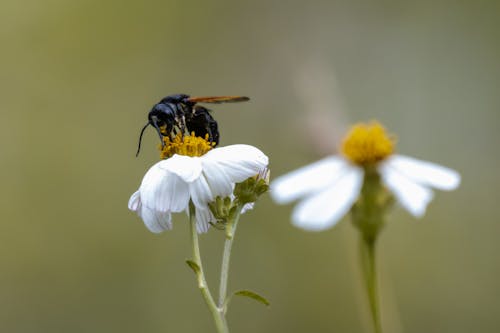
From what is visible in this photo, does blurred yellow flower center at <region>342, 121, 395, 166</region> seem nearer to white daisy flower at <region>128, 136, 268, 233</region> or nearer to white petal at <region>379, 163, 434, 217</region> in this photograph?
white petal at <region>379, 163, 434, 217</region>

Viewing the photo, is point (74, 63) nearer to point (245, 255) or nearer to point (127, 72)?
point (127, 72)

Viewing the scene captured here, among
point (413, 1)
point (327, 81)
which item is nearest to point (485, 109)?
point (413, 1)

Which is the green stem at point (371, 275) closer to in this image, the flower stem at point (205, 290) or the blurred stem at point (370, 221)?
the blurred stem at point (370, 221)

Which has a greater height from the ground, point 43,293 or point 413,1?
point 413,1

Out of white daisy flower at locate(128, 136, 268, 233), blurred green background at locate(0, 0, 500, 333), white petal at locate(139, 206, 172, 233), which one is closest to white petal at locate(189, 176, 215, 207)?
white daisy flower at locate(128, 136, 268, 233)

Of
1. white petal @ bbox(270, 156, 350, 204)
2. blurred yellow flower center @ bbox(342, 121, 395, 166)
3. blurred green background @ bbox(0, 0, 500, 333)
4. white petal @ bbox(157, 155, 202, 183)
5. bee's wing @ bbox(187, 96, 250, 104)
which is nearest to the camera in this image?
white petal @ bbox(270, 156, 350, 204)

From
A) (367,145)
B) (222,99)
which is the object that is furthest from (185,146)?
(367,145)
